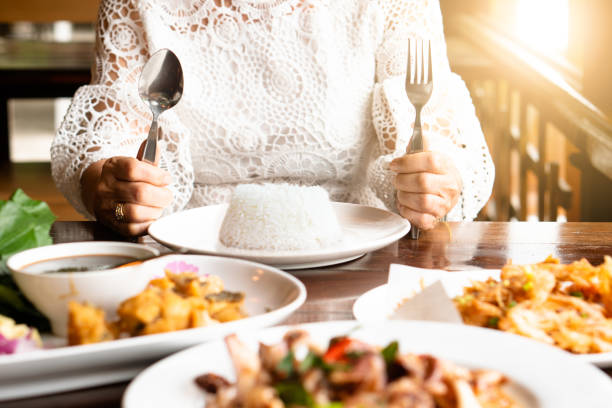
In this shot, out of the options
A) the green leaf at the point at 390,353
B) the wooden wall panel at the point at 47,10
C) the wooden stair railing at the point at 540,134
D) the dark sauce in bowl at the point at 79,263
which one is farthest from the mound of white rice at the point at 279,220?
the wooden wall panel at the point at 47,10

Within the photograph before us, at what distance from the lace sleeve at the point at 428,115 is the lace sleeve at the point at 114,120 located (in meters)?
0.55

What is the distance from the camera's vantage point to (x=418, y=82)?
56.8 inches

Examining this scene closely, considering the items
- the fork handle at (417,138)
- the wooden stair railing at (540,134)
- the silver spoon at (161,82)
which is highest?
A: the silver spoon at (161,82)

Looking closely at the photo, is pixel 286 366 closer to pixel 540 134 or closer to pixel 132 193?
pixel 132 193

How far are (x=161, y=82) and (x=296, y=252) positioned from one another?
57 cm

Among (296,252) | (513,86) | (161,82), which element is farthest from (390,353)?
(513,86)

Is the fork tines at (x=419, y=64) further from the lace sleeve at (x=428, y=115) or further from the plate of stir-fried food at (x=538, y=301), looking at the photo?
the plate of stir-fried food at (x=538, y=301)

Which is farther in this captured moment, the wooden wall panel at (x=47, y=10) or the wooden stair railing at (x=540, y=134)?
the wooden wall panel at (x=47, y=10)

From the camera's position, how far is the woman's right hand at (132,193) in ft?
4.65

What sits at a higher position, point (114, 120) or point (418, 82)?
point (418, 82)

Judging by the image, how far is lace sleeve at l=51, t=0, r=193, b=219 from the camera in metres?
1.78

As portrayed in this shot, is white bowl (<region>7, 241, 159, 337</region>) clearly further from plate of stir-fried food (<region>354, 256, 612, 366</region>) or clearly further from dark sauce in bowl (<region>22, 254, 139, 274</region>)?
plate of stir-fried food (<region>354, 256, 612, 366</region>)

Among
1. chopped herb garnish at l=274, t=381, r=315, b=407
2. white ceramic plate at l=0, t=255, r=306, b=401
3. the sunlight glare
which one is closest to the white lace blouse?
white ceramic plate at l=0, t=255, r=306, b=401

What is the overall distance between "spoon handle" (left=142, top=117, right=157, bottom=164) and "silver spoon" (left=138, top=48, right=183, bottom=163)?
0.21 feet
